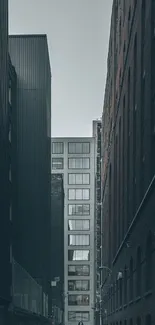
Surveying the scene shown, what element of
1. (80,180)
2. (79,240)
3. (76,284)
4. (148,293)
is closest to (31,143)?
(148,293)

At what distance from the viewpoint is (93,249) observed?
193500mm

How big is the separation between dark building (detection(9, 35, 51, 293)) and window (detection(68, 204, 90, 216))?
103m

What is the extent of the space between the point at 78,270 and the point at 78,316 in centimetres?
1023

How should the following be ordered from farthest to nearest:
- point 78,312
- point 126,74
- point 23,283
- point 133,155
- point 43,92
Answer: point 78,312 → point 43,92 → point 23,283 → point 126,74 → point 133,155

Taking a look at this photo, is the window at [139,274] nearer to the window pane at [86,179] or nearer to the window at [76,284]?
the window at [76,284]

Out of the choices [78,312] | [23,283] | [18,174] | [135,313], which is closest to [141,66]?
[135,313]

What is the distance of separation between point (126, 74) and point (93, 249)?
14710 centimetres

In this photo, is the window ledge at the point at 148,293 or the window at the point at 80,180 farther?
the window at the point at 80,180

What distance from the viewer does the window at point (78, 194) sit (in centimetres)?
19725

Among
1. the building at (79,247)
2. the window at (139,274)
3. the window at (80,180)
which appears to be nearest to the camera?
the window at (139,274)

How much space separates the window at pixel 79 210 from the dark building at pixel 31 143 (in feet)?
338

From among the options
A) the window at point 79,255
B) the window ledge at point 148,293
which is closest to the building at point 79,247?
the window at point 79,255

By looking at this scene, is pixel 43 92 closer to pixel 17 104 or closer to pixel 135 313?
pixel 17 104

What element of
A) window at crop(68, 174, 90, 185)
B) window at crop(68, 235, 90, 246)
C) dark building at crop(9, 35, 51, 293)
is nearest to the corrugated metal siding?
dark building at crop(9, 35, 51, 293)
